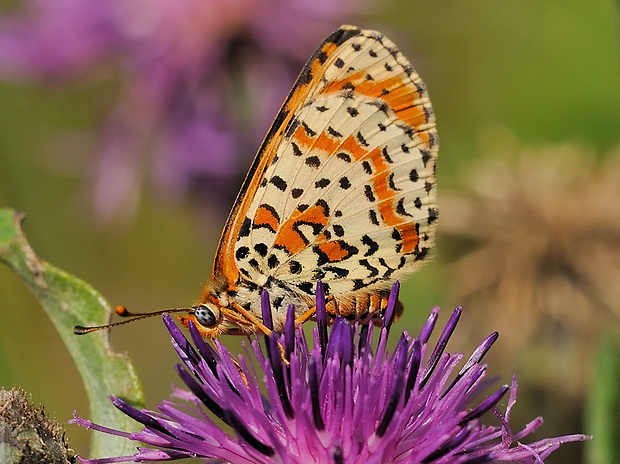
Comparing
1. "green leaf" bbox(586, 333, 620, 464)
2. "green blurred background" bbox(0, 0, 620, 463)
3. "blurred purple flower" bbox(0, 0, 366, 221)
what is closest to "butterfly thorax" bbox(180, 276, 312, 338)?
"green leaf" bbox(586, 333, 620, 464)

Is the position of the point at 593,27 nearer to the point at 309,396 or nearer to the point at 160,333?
the point at 160,333

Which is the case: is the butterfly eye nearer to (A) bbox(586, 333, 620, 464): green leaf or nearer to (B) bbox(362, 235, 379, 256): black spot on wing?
(B) bbox(362, 235, 379, 256): black spot on wing

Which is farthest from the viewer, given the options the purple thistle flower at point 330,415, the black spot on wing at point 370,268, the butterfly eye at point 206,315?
the black spot on wing at point 370,268

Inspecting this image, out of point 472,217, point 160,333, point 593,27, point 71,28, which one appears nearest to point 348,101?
point 472,217

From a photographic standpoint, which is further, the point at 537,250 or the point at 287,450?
the point at 537,250

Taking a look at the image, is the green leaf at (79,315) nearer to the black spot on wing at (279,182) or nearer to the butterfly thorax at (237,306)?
the butterfly thorax at (237,306)

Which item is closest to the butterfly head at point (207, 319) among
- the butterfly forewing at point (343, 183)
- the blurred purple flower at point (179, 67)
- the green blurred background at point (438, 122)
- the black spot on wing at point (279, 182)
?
the butterfly forewing at point (343, 183)
